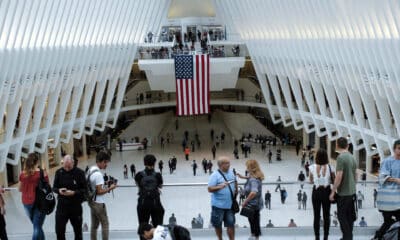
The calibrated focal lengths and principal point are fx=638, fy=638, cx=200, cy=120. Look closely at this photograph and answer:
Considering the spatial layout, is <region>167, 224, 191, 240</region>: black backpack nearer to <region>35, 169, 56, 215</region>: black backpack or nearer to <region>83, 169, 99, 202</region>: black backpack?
<region>83, 169, 99, 202</region>: black backpack

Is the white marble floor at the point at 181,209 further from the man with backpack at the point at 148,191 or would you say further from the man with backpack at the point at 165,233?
the man with backpack at the point at 165,233

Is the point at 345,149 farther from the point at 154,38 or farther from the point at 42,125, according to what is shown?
the point at 154,38

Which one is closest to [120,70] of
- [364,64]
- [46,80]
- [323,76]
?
[46,80]

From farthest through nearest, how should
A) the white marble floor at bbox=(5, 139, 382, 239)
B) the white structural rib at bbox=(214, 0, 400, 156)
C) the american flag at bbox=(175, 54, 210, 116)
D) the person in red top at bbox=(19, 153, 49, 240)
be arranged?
the american flag at bbox=(175, 54, 210, 116) < the white structural rib at bbox=(214, 0, 400, 156) < the white marble floor at bbox=(5, 139, 382, 239) < the person in red top at bbox=(19, 153, 49, 240)

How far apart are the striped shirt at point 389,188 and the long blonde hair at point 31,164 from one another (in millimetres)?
4468

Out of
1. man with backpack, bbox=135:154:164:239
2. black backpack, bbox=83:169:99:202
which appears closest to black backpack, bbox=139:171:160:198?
man with backpack, bbox=135:154:164:239

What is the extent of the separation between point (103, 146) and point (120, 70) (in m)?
6.36

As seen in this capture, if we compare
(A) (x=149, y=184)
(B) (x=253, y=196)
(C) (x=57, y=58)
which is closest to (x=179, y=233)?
(A) (x=149, y=184)

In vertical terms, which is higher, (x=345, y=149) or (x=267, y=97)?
(x=267, y=97)

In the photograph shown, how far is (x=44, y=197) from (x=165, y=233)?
2635 mm

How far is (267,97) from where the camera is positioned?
43281 mm

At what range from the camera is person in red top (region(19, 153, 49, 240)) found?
8.30 metres

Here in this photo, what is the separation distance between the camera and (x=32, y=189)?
856 cm

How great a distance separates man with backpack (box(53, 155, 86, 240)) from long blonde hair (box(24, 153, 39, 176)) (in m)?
0.31
